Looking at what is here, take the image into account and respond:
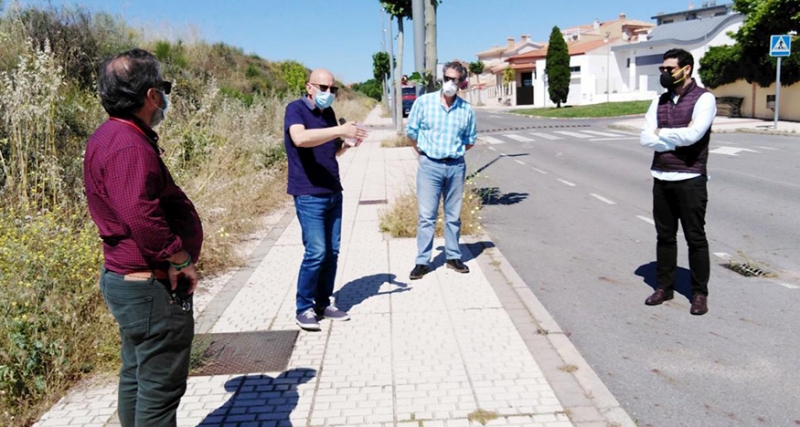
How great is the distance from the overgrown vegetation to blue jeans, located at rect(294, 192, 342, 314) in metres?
1.33

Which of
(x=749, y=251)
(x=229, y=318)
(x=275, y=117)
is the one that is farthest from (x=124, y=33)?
(x=749, y=251)

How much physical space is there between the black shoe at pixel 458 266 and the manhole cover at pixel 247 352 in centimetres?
213

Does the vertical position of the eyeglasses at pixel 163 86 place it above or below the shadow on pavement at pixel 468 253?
above

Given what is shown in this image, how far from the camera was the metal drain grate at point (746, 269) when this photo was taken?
6.55m

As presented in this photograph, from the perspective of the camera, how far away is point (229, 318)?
555 cm

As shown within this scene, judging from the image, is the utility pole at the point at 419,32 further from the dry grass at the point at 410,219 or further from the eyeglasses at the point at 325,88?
the eyeglasses at the point at 325,88

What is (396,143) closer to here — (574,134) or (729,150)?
(574,134)

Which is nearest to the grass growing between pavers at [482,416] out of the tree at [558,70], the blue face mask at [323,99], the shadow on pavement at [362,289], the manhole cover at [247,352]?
the manhole cover at [247,352]

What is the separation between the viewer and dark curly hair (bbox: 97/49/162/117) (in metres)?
2.66

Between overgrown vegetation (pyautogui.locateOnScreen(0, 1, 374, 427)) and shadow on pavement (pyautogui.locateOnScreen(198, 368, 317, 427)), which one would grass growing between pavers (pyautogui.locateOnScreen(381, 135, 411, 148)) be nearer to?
overgrown vegetation (pyautogui.locateOnScreen(0, 1, 374, 427))

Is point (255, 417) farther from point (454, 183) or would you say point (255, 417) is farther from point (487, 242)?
point (487, 242)

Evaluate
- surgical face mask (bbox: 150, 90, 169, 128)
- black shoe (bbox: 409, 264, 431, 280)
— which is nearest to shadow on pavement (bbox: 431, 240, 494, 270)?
black shoe (bbox: 409, 264, 431, 280)

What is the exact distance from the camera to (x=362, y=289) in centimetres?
635

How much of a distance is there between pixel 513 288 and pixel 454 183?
118cm
